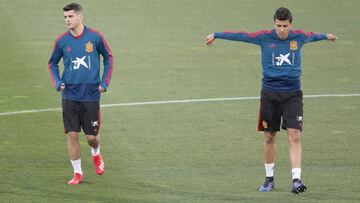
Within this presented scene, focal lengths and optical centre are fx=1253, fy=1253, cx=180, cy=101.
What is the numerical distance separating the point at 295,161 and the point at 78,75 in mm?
2964

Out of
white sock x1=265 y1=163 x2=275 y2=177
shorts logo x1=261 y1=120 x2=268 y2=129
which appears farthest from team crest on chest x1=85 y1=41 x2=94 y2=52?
white sock x1=265 y1=163 x2=275 y2=177

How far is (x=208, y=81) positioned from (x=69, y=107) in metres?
8.34

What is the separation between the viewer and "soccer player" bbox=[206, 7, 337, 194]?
1548cm

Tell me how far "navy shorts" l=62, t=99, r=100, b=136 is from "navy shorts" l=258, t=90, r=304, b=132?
2.16 meters

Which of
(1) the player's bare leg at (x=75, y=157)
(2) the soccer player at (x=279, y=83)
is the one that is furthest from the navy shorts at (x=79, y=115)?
(2) the soccer player at (x=279, y=83)

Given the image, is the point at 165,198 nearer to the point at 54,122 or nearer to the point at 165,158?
the point at 165,158

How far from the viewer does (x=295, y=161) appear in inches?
604

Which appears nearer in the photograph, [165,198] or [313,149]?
[165,198]

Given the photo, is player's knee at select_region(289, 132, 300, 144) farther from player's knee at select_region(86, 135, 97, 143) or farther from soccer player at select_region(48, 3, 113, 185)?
player's knee at select_region(86, 135, 97, 143)

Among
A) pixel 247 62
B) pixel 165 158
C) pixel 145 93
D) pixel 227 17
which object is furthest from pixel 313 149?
pixel 227 17

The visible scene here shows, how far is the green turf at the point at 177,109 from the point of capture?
15797 mm

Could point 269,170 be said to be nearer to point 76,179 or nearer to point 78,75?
point 76,179

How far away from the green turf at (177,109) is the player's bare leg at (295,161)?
0.13 m

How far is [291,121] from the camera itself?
50.9ft
